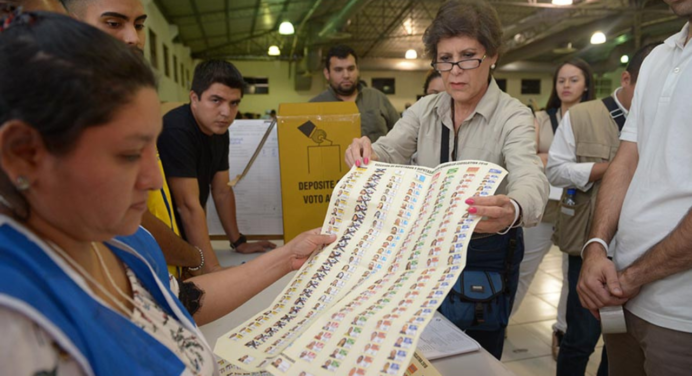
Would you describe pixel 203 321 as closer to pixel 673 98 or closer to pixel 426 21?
pixel 673 98

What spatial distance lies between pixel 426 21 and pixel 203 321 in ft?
36.4

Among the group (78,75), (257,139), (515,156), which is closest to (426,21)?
(257,139)

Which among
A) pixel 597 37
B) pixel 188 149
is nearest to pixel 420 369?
pixel 188 149

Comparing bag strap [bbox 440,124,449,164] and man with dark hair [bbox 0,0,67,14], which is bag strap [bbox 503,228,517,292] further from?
man with dark hair [bbox 0,0,67,14]

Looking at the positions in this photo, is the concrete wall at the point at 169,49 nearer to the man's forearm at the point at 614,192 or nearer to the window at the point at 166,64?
the window at the point at 166,64

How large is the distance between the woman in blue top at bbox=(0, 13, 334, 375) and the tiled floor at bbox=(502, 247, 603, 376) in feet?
7.62

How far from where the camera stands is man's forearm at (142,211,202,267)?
1244 millimetres

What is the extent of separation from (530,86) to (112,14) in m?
17.3

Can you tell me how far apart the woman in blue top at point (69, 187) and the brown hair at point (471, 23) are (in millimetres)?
1015

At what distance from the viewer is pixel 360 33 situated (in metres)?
12.5

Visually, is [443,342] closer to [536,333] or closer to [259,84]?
[536,333]

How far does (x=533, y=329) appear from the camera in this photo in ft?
9.36

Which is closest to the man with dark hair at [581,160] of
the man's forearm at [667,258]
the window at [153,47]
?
the man's forearm at [667,258]

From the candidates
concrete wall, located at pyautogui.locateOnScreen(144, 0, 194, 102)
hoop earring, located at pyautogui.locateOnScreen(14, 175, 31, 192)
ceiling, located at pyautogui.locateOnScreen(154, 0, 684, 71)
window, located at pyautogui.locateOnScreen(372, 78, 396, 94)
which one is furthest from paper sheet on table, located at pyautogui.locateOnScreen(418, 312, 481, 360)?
window, located at pyautogui.locateOnScreen(372, 78, 396, 94)
